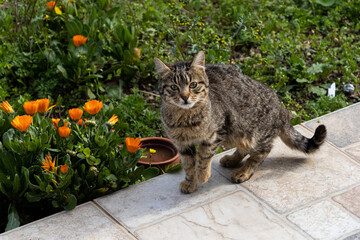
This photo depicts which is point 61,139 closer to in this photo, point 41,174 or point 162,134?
point 41,174

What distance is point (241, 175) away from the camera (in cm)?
400

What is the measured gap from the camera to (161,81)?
373cm

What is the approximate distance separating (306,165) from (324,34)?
301 centimetres

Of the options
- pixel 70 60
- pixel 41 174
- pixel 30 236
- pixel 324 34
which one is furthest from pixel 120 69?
pixel 324 34

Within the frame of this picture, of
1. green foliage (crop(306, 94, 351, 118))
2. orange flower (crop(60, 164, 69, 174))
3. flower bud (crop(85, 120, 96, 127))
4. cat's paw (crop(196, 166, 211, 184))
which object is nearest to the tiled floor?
cat's paw (crop(196, 166, 211, 184))

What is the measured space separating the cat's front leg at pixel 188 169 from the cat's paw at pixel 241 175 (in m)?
0.34

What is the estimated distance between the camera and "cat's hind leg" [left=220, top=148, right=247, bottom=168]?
4.18m

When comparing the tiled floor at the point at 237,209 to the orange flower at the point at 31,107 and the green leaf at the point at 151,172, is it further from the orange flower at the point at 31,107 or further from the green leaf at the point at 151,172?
the orange flower at the point at 31,107

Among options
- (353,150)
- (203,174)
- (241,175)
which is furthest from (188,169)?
(353,150)

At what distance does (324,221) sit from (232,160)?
3.17 ft

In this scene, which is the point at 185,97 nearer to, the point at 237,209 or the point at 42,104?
the point at 237,209

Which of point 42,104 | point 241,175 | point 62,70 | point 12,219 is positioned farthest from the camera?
point 62,70

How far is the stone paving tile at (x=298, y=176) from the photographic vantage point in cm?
381

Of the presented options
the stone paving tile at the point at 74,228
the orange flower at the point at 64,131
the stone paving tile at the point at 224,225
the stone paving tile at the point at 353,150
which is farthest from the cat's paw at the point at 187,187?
the stone paving tile at the point at 353,150
